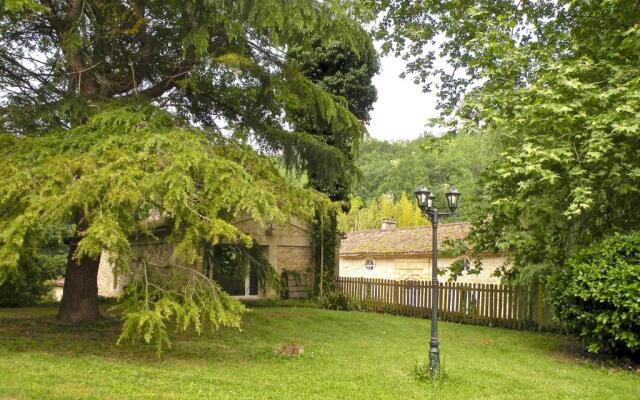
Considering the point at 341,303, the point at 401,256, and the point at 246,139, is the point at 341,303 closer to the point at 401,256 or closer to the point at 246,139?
the point at 401,256

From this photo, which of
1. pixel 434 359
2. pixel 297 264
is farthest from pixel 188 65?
pixel 297 264

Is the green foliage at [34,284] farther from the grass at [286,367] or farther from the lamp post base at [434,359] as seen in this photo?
the lamp post base at [434,359]

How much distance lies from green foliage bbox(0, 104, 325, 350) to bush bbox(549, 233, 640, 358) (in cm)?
482

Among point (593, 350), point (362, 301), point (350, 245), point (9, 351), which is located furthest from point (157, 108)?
point (350, 245)

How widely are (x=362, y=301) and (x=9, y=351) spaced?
1128 centimetres

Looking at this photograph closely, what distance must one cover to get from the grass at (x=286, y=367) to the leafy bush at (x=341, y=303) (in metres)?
5.29

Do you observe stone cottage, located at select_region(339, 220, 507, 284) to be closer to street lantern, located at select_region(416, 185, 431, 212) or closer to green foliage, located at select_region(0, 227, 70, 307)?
green foliage, located at select_region(0, 227, 70, 307)

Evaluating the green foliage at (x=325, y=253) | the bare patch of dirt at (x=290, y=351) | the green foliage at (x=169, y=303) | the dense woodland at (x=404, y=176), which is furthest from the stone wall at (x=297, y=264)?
the dense woodland at (x=404, y=176)

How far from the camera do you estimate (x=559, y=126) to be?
8.34 metres

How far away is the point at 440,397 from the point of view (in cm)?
676

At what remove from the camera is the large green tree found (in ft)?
23.5

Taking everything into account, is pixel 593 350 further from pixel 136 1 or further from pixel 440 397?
pixel 136 1

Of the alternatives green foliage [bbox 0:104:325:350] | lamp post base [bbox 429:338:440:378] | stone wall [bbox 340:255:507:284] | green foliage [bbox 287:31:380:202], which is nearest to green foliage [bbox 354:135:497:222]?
stone wall [bbox 340:255:507:284]

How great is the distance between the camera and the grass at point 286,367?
6656mm
